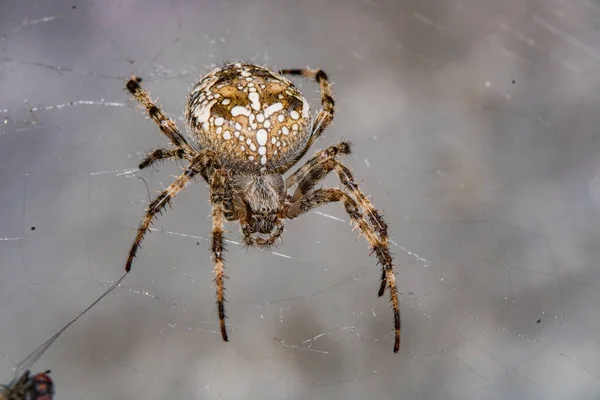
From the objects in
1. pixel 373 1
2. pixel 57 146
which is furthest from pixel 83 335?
pixel 373 1

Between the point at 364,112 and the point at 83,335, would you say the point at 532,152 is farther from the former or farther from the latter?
the point at 83,335

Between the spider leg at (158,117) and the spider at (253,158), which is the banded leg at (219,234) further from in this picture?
the spider leg at (158,117)

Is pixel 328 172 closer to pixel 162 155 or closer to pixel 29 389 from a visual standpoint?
pixel 162 155

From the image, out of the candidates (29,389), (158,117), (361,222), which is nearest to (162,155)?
(158,117)

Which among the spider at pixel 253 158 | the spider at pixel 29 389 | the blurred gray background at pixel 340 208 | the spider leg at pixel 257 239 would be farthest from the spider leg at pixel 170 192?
the blurred gray background at pixel 340 208

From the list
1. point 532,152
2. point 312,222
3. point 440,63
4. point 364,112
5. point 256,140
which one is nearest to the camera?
point 256,140

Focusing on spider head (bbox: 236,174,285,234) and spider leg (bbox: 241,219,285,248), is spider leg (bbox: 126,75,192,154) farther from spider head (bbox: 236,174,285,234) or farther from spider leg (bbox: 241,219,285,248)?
spider leg (bbox: 241,219,285,248)
